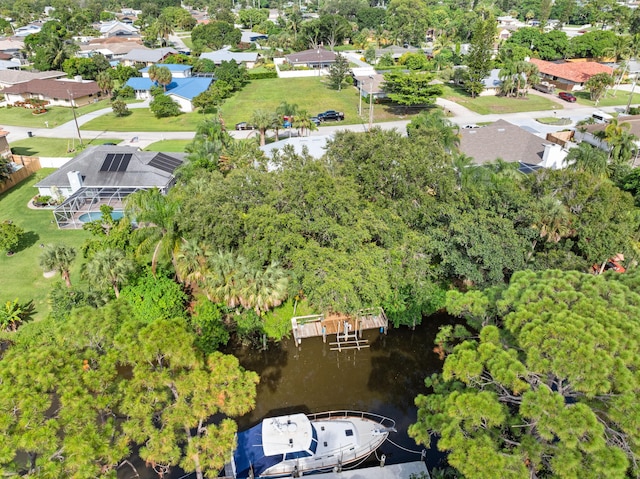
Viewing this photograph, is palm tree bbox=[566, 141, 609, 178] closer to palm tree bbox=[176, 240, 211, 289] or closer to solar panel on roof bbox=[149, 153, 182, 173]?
palm tree bbox=[176, 240, 211, 289]

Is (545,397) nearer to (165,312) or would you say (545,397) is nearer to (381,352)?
(381,352)

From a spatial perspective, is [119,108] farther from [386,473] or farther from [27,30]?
[27,30]

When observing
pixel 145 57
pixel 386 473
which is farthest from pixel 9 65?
pixel 386 473

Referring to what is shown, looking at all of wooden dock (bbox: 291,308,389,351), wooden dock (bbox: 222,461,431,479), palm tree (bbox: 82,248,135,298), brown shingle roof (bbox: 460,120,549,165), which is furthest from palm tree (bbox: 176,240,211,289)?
brown shingle roof (bbox: 460,120,549,165)

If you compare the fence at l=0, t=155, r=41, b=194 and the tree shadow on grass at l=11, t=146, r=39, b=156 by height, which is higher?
the fence at l=0, t=155, r=41, b=194

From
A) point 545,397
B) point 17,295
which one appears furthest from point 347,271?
point 17,295

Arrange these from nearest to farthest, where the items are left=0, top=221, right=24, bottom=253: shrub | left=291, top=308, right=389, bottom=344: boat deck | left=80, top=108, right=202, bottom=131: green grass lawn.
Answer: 1. left=291, top=308, right=389, bottom=344: boat deck
2. left=0, top=221, right=24, bottom=253: shrub
3. left=80, top=108, right=202, bottom=131: green grass lawn

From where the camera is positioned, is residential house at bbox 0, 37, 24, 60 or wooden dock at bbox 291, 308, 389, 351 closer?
wooden dock at bbox 291, 308, 389, 351
